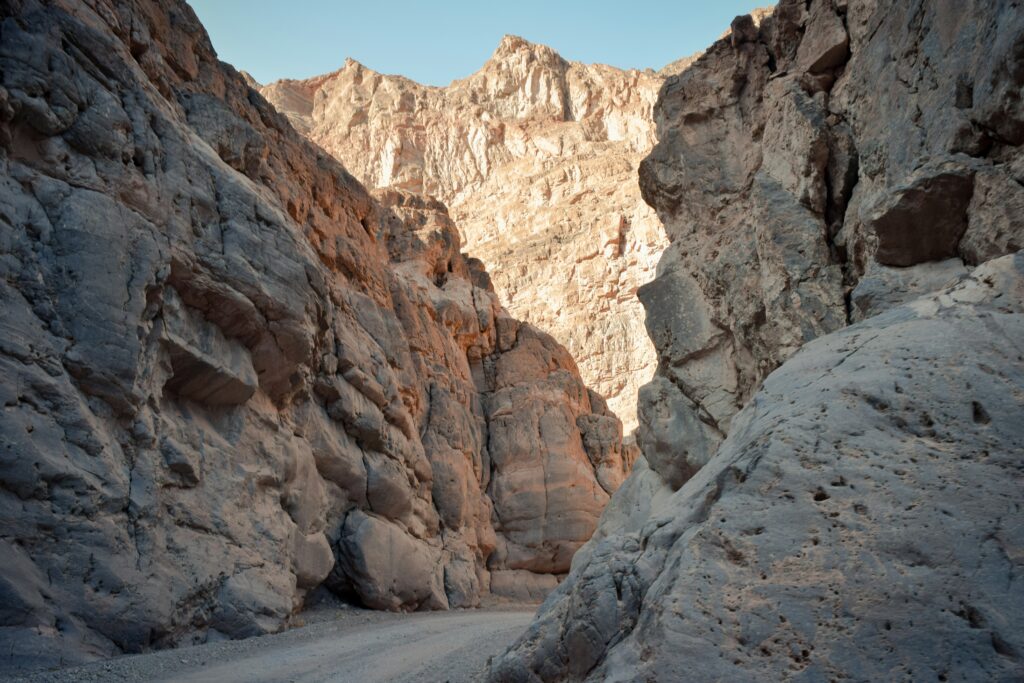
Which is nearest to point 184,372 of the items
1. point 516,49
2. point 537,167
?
point 537,167

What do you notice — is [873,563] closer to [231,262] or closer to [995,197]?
[995,197]

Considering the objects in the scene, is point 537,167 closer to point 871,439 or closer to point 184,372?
point 184,372

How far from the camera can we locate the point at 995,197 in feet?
23.0

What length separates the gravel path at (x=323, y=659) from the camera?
8078 millimetres

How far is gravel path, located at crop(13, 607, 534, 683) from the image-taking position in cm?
808

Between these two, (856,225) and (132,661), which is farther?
(856,225)

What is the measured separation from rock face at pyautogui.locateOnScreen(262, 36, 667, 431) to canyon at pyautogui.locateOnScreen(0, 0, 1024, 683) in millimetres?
31808

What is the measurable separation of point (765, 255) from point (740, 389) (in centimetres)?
248

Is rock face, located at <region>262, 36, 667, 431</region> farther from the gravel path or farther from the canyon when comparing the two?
the gravel path

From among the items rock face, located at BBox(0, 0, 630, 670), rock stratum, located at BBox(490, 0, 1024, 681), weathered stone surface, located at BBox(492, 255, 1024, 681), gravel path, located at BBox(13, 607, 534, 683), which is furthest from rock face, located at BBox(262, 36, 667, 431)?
weathered stone surface, located at BBox(492, 255, 1024, 681)

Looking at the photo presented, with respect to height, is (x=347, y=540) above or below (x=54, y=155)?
below

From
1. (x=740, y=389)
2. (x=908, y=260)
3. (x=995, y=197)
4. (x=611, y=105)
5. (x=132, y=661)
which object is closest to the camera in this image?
(x=995, y=197)

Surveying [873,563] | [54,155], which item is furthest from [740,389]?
[54,155]

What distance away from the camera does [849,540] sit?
4.14 metres
